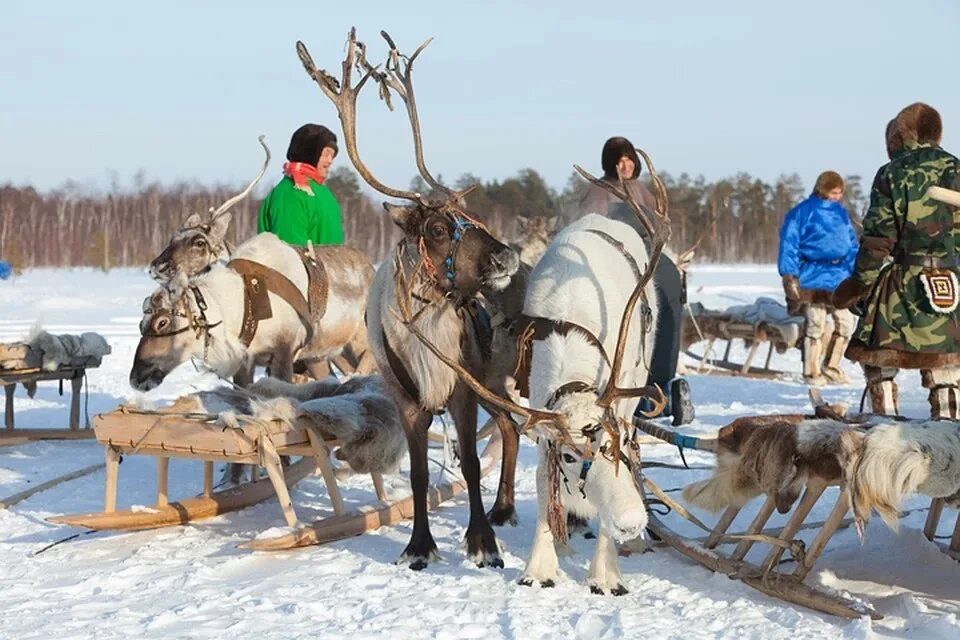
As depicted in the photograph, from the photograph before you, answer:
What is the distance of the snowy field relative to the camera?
503 cm

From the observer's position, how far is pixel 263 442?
21.5ft

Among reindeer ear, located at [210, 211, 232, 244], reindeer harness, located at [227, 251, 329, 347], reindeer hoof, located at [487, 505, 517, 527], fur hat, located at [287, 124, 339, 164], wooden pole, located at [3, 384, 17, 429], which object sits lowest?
wooden pole, located at [3, 384, 17, 429]

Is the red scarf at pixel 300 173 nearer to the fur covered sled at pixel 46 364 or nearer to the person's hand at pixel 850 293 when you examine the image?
the fur covered sled at pixel 46 364

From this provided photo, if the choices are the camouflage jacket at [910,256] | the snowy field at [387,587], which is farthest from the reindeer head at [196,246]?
the camouflage jacket at [910,256]

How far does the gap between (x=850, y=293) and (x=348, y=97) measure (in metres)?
2.78

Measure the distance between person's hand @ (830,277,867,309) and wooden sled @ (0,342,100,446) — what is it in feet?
21.7

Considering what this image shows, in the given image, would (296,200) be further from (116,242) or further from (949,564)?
(116,242)

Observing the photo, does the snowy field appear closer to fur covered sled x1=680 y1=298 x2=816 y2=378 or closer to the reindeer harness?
the reindeer harness

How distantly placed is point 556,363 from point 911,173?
2.19m

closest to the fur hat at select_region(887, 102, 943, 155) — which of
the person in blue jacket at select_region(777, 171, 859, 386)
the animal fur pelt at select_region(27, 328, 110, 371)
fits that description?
the person in blue jacket at select_region(777, 171, 859, 386)

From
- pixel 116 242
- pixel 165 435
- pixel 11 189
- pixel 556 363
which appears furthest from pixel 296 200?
pixel 11 189

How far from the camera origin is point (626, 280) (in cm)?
604

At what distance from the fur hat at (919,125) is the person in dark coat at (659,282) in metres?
1.39

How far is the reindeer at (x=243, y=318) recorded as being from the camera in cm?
812
